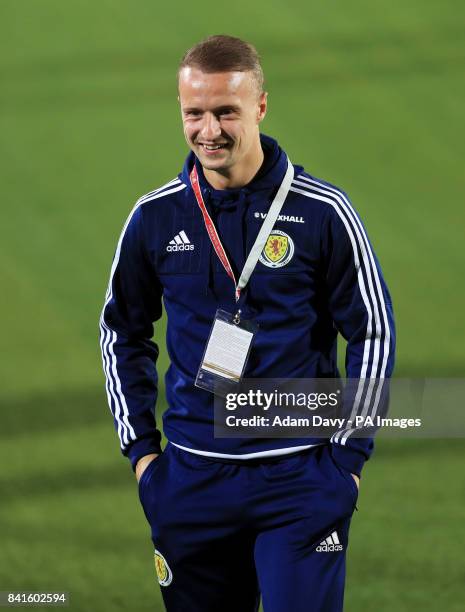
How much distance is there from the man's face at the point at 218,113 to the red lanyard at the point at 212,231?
0.41ft

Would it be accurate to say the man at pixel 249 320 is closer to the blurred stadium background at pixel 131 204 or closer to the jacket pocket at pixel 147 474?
the jacket pocket at pixel 147 474

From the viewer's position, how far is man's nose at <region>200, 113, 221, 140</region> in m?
2.88

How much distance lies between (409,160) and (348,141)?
0.37 m

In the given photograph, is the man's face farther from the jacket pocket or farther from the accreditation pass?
the jacket pocket

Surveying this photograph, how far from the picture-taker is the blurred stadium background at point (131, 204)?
4.61 m

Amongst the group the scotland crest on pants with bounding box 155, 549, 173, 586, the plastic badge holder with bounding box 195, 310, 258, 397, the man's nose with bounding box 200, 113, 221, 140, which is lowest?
the scotland crest on pants with bounding box 155, 549, 173, 586

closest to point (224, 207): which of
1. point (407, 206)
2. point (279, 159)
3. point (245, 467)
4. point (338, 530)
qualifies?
point (279, 159)

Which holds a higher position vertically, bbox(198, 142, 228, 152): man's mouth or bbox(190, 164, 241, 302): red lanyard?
bbox(198, 142, 228, 152): man's mouth

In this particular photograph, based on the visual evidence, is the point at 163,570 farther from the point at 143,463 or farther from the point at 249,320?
the point at 249,320

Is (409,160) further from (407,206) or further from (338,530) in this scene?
(338,530)

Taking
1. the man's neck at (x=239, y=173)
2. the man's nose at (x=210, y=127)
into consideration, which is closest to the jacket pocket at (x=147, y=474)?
the man's neck at (x=239, y=173)

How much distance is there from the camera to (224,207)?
9.96 feet

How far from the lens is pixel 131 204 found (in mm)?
6684

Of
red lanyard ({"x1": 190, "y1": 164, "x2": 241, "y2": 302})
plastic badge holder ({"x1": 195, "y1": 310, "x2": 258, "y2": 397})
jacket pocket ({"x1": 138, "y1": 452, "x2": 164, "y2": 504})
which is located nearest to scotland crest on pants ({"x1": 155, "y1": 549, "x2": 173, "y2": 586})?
jacket pocket ({"x1": 138, "y1": 452, "x2": 164, "y2": 504})
